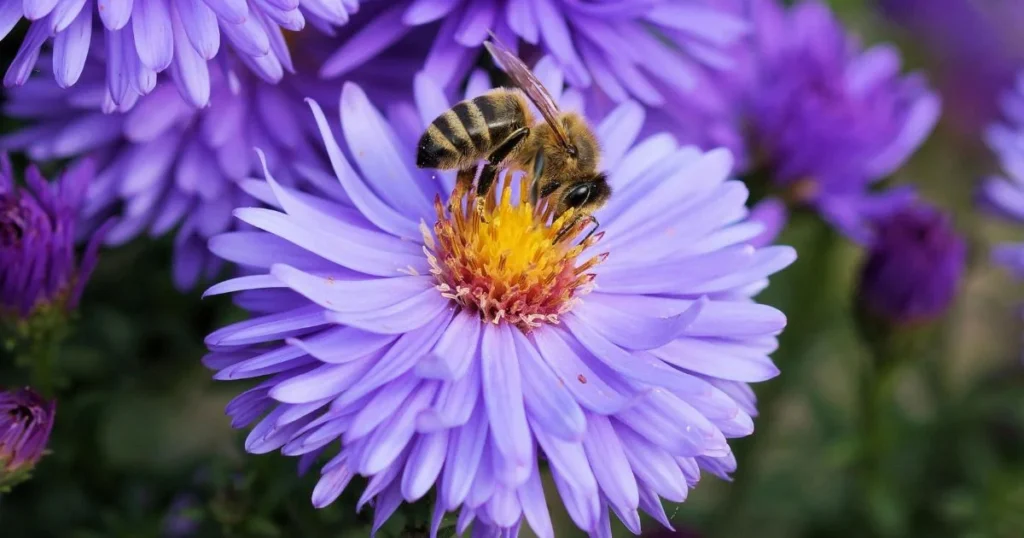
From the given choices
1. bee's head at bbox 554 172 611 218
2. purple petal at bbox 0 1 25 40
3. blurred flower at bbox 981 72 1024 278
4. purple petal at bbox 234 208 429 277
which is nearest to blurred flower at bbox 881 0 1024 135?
blurred flower at bbox 981 72 1024 278

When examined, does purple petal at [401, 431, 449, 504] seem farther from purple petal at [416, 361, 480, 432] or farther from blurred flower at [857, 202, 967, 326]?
blurred flower at [857, 202, 967, 326]

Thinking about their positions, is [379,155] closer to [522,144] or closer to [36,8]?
[522,144]

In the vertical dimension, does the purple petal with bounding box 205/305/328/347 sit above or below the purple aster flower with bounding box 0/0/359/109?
below

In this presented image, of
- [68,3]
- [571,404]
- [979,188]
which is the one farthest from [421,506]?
[979,188]

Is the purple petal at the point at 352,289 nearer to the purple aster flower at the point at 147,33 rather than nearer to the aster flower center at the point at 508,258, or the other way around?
the aster flower center at the point at 508,258

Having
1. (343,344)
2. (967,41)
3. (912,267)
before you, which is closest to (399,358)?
(343,344)

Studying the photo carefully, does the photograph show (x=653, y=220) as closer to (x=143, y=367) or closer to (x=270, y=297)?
(x=270, y=297)

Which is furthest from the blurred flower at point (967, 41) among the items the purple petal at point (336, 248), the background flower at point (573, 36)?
the purple petal at point (336, 248)
